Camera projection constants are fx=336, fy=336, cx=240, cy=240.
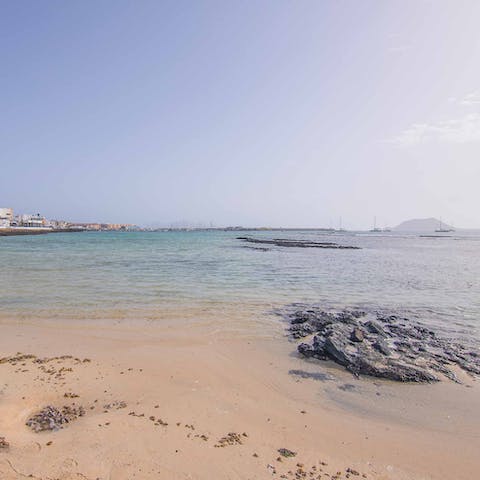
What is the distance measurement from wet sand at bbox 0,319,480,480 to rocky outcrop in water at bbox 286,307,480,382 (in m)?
0.49

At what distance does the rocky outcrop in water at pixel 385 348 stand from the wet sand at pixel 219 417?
0.49 metres

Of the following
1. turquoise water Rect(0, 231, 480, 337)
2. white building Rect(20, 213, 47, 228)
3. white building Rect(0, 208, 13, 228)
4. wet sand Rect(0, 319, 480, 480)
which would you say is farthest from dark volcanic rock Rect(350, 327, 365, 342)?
white building Rect(20, 213, 47, 228)

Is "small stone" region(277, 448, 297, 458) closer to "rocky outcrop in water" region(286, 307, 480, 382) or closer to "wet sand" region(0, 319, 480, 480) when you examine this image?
"wet sand" region(0, 319, 480, 480)

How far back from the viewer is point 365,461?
16.8 ft

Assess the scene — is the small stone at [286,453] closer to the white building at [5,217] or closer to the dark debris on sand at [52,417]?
the dark debris on sand at [52,417]

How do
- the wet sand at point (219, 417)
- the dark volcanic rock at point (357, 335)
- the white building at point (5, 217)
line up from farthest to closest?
the white building at point (5, 217), the dark volcanic rock at point (357, 335), the wet sand at point (219, 417)

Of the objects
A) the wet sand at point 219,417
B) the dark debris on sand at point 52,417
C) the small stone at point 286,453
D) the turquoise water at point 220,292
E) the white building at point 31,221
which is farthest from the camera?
the white building at point 31,221

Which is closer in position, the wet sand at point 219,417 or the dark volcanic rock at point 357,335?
the wet sand at point 219,417

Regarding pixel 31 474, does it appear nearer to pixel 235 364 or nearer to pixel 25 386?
pixel 25 386

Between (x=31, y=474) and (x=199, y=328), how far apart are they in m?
7.74

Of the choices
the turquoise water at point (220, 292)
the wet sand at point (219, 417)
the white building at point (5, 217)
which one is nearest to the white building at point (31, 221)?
the white building at point (5, 217)

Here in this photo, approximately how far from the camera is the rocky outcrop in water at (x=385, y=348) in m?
8.46

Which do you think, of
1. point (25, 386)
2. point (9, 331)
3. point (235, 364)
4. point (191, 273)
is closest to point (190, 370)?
point (235, 364)

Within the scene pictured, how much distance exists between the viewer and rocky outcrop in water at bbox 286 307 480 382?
27.8 feet
